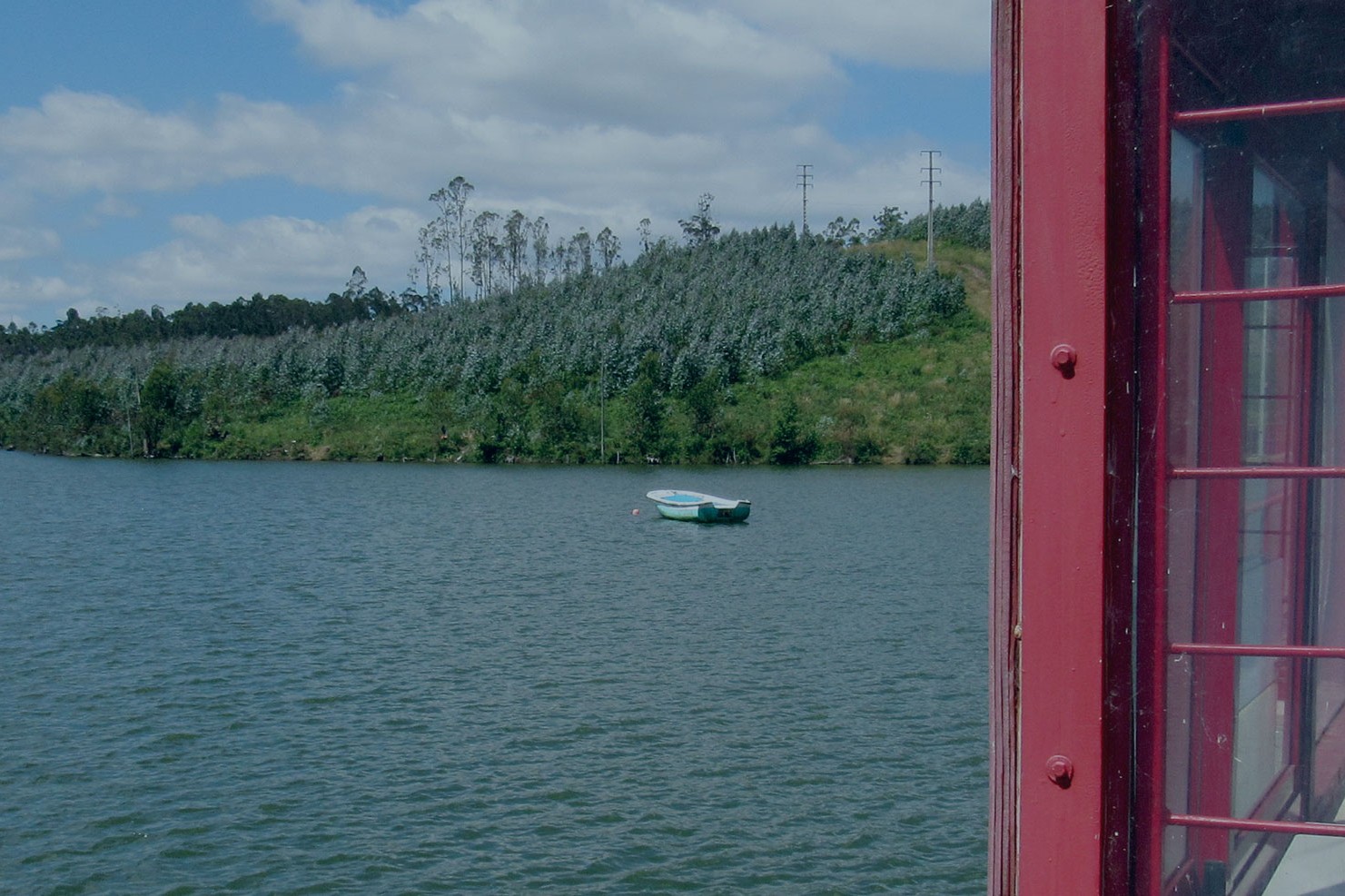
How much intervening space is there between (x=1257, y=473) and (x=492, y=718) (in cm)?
1522

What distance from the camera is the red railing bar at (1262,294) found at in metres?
2.71

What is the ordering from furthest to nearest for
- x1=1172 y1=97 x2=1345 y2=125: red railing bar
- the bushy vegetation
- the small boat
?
1. the bushy vegetation
2. the small boat
3. x1=1172 y1=97 x2=1345 y2=125: red railing bar

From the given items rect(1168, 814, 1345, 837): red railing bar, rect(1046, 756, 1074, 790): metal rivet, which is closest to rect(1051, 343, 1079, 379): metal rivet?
rect(1046, 756, 1074, 790): metal rivet

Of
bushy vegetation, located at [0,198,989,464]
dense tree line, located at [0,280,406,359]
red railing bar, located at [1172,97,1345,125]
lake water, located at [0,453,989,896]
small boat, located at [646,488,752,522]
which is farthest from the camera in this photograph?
dense tree line, located at [0,280,406,359]

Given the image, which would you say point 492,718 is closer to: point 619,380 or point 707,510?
point 707,510

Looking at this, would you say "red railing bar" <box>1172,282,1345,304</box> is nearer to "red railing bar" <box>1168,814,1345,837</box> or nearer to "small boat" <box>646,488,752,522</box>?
"red railing bar" <box>1168,814,1345,837</box>

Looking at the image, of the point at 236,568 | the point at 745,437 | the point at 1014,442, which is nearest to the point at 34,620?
the point at 236,568

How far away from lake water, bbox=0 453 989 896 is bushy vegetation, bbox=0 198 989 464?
4282cm

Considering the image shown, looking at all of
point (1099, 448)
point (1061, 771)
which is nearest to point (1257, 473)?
point (1099, 448)

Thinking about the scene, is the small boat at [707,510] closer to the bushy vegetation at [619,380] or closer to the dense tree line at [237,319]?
the bushy vegetation at [619,380]

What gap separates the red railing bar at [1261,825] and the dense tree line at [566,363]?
74650 mm

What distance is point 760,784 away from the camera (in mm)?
14180

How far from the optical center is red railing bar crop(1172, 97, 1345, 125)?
269 centimetres

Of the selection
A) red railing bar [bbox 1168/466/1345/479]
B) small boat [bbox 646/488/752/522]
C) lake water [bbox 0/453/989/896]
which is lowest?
lake water [bbox 0/453/989/896]
